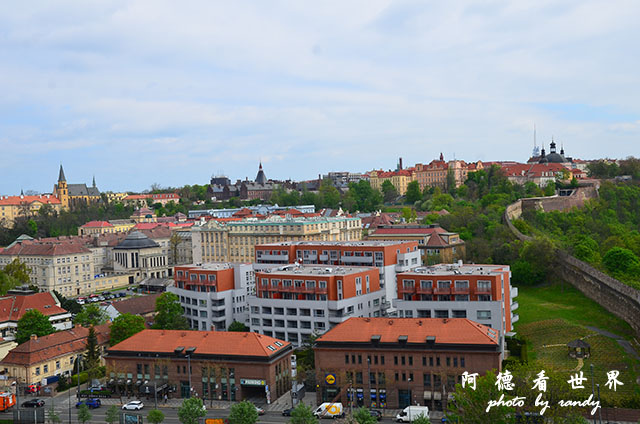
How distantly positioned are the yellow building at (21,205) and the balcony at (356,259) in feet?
364

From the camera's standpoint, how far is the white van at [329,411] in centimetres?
3784

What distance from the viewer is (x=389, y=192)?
152375 millimetres

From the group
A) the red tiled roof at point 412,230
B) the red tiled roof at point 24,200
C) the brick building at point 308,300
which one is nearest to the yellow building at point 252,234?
the red tiled roof at point 412,230

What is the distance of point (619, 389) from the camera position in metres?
37.1

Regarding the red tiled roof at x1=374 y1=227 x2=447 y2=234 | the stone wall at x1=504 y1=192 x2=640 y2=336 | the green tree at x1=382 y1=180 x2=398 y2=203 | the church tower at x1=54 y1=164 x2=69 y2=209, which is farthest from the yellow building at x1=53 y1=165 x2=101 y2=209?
the stone wall at x1=504 y1=192 x2=640 y2=336

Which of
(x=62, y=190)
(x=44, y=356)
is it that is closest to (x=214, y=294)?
(x=44, y=356)

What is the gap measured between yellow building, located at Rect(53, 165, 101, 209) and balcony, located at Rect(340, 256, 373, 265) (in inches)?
4859

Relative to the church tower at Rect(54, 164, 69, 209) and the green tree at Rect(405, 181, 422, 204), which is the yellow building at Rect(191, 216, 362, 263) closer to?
the green tree at Rect(405, 181, 422, 204)

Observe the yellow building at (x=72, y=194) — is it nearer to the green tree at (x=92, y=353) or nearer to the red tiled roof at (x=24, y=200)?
the red tiled roof at (x=24, y=200)

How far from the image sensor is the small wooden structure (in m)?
43.7

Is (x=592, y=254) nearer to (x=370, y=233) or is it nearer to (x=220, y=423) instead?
(x=370, y=233)

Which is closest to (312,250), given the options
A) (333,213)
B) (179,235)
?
(179,235)

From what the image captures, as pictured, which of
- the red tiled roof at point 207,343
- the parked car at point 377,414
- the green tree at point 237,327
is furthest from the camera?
the green tree at point 237,327

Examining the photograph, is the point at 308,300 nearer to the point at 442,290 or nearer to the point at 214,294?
the point at 214,294
